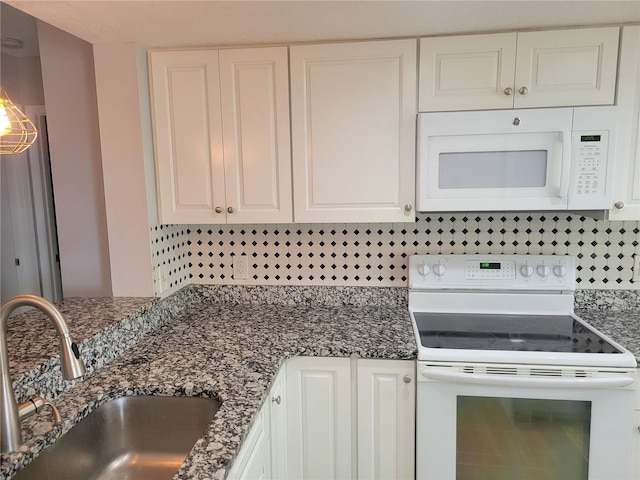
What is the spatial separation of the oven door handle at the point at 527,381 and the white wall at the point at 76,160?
1.51 metres

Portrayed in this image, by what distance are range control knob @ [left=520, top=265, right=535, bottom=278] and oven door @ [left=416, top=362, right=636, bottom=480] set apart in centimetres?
53

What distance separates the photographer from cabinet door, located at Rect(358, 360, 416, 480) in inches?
62.5

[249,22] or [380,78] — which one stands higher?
[249,22]

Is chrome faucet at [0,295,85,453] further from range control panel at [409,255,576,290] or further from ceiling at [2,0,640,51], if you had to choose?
range control panel at [409,255,576,290]

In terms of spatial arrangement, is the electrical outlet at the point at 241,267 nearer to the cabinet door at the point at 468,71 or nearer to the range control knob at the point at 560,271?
the cabinet door at the point at 468,71

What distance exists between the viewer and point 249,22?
1.55 m

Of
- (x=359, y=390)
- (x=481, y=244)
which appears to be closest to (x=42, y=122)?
(x=359, y=390)

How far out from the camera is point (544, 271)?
190cm

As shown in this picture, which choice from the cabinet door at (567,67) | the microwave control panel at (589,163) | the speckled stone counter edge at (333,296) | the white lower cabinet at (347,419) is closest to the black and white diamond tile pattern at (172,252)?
the speckled stone counter edge at (333,296)

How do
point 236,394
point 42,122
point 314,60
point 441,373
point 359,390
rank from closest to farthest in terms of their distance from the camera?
1. point 236,394
2. point 441,373
3. point 359,390
4. point 314,60
5. point 42,122

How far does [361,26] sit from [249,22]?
411 millimetres

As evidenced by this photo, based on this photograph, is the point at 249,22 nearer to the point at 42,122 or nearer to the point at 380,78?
the point at 380,78

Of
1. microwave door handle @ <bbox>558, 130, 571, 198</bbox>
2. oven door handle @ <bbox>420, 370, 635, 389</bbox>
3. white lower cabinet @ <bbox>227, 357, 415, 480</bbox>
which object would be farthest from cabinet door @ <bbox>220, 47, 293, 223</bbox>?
microwave door handle @ <bbox>558, 130, 571, 198</bbox>

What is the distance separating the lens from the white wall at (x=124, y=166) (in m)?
1.76
